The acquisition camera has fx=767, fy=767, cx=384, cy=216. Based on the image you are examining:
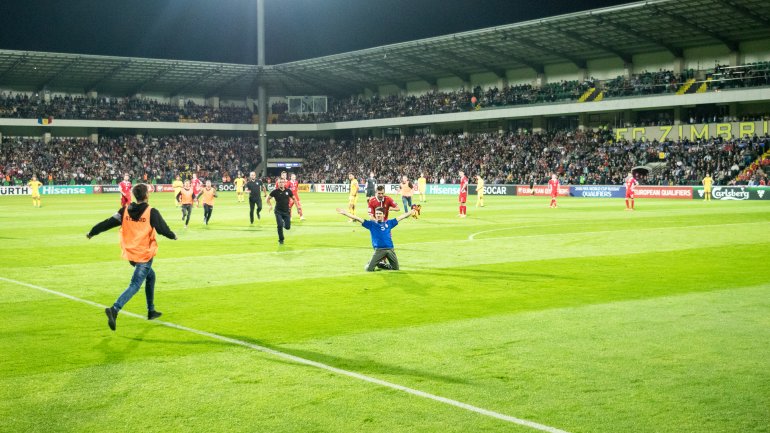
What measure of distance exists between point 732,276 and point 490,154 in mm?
58843

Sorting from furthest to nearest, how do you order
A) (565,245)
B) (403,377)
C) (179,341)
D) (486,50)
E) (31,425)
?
1. (486,50)
2. (565,245)
3. (179,341)
4. (403,377)
5. (31,425)

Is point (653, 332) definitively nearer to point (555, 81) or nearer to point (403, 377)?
point (403, 377)

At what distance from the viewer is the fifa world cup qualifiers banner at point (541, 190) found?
60.4m

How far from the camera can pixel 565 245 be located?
21.2 meters

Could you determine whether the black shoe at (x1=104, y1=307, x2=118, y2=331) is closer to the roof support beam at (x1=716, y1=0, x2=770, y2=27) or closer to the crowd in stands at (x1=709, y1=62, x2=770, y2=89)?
the roof support beam at (x1=716, y1=0, x2=770, y2=27)

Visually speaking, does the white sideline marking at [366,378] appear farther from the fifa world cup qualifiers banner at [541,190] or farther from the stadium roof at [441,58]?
the fifa world cup qualifiers banner at [541,190]

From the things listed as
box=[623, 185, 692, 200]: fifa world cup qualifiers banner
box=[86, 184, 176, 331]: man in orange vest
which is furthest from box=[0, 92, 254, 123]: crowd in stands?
box=[86, 184, 176, 331]: man in orange vest

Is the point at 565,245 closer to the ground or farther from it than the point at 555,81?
closer to the ground

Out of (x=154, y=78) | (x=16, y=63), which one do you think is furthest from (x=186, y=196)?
(x=154, y=78)

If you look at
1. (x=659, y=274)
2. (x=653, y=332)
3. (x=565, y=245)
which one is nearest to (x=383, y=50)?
(x=565, y=245)

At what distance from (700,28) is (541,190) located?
16.7m

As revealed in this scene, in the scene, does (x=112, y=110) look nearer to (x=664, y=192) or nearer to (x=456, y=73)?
(x=456, y=73)

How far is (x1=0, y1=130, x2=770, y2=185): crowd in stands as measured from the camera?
55.9m

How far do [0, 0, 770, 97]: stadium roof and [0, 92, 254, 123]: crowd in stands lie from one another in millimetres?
1670
